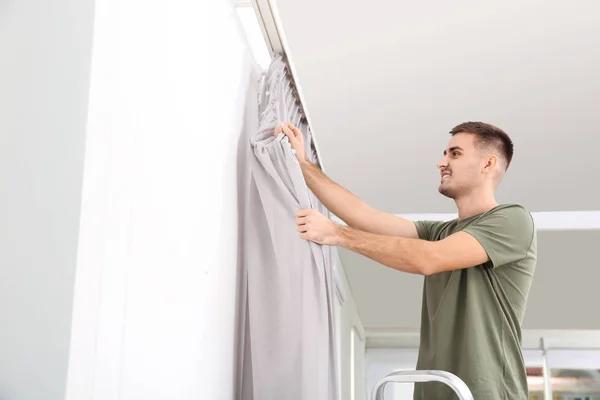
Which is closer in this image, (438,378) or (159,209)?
(159,209)

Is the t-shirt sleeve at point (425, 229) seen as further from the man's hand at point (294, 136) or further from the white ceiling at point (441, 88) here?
the white ceiling at point (441, 88)

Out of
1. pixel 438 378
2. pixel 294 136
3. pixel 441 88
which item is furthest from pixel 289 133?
→ pixel 441 88

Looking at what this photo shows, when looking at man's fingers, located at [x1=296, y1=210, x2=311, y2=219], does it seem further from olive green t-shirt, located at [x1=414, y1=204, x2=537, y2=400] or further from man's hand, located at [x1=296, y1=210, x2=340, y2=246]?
olive green t-shirt, located at [x1=414, y1=204, x2=537, y2=400]

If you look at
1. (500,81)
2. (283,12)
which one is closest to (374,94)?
(500,81)

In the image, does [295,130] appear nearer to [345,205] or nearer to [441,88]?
[345,205]

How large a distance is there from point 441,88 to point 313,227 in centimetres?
151

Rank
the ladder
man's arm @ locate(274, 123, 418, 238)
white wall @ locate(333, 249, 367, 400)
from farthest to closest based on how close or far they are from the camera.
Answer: white wall @ locate(333, 249, 367, 400), man's arm @ locate(274, 123, 418, 238), the ladder

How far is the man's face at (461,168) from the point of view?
8.61 feet

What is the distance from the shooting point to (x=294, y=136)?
7.85 feet

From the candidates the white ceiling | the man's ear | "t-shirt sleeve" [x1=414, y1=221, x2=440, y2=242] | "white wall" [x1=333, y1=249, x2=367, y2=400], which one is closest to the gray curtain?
the white ceiling

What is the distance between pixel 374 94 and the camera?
3352 millimetres

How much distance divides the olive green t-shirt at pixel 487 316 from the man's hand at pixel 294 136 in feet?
2.11

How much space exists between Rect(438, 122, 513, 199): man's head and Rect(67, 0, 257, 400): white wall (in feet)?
2.94

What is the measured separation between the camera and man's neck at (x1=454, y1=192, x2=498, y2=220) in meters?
2.61
